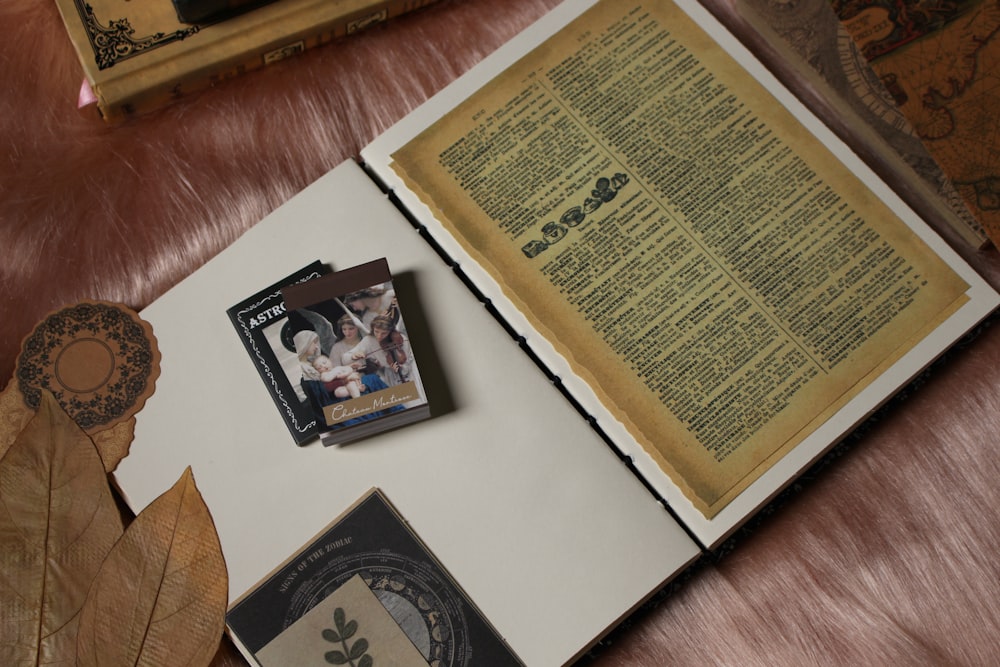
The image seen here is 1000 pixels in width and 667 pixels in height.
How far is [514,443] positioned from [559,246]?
0.13m

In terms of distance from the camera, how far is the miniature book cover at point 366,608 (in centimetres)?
51

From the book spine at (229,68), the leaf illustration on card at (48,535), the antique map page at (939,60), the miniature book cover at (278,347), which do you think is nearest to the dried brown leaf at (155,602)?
the leaf illustration on card at (48,535)

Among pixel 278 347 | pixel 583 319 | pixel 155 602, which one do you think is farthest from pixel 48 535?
pixel 583 319

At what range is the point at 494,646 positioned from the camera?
51cm

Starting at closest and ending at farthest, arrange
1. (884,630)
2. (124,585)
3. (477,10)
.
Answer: (124,585) → (884,630) → (477,10)

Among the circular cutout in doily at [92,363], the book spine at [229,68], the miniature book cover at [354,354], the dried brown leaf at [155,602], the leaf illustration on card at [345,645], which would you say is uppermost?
the book spine at [229,68]

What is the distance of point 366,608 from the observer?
519 mm

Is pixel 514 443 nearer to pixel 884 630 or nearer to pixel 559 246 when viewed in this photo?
pixel 559 246

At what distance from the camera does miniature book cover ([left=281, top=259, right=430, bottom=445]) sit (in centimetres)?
53

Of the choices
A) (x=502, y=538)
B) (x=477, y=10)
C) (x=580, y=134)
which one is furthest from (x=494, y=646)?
(x=477, y=10)

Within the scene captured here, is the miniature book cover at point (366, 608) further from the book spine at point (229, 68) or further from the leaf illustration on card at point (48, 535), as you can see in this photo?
the book spine at point (229, 68)

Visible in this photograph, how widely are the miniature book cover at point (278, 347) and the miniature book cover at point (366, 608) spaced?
0.22 ft

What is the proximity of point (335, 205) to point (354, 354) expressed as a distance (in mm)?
109

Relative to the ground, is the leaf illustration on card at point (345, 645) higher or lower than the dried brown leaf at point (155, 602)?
lower
